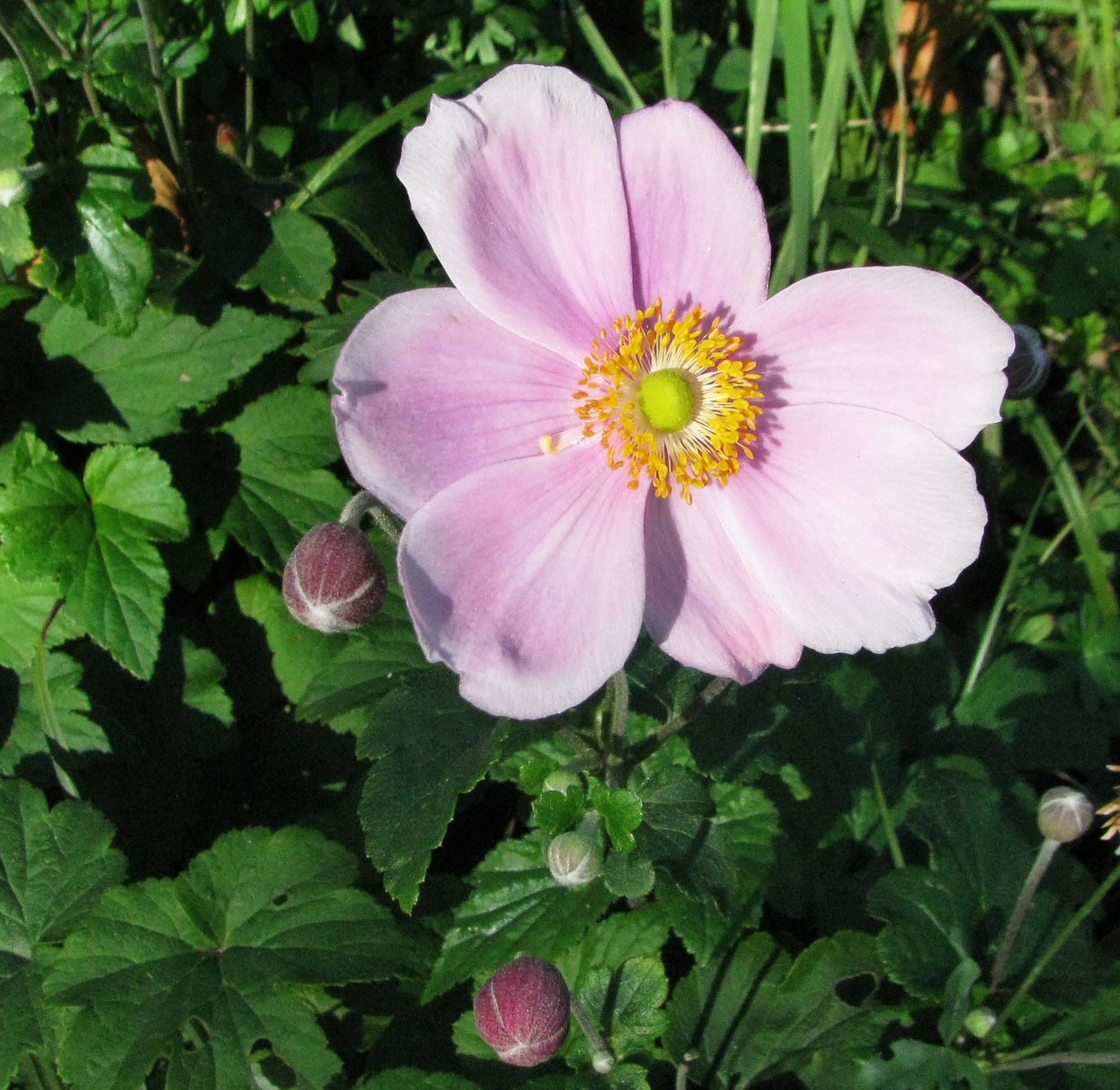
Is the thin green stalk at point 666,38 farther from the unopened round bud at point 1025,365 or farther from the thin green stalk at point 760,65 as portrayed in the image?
the unopened round bud at point 1025,365

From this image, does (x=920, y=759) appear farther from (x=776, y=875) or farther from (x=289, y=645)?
(x=289, y=645)

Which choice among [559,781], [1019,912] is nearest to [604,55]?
[559,781]

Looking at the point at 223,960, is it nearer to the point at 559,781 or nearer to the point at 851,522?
the point at 559,781

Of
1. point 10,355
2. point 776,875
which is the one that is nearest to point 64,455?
point 10,355

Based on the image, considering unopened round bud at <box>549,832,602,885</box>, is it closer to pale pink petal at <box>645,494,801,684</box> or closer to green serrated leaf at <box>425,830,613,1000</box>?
green serrated leaf at <box>425,830,613,1000</box>

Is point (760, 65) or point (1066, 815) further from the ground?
point (760, 65)

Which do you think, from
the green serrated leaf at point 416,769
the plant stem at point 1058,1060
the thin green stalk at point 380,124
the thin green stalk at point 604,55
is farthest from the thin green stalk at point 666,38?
the plant stem at point 1058,1060
